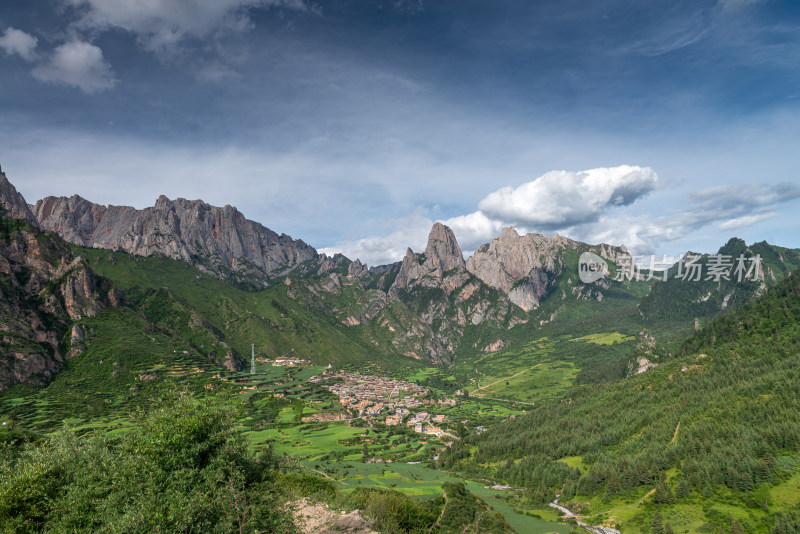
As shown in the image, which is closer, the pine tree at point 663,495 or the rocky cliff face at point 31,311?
the pine tree at point 663,495

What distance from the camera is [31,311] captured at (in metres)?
173

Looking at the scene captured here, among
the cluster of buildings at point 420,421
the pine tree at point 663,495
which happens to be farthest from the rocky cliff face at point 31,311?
the pine tree at point 663,495

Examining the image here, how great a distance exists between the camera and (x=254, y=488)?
3203cm

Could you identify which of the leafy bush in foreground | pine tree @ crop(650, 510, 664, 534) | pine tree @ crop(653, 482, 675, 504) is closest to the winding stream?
pine tree @ crop(650, 510, 664, 534)

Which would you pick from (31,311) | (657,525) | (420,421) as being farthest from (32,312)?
(657,525)

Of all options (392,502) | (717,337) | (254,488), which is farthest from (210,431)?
(717,337)

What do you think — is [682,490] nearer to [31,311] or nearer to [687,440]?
[687,440]

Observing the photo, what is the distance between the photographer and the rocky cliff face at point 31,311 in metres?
152

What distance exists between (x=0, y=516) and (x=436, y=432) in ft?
514

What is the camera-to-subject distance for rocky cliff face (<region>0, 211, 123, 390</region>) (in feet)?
499

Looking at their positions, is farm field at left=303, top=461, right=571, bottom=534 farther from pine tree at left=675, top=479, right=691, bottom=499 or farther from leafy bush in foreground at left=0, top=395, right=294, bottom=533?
leafy bush in foreground at left=0, top=395, right=294, bottom=533

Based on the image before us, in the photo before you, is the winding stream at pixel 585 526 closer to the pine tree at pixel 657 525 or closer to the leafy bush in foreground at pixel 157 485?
the pine tree at pixel 657 525

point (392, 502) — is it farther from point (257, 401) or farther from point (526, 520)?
point (257, 401)

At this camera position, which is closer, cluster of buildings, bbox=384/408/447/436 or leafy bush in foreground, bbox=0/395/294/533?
leafy bush in foreground, bbox=0/395/294/533
